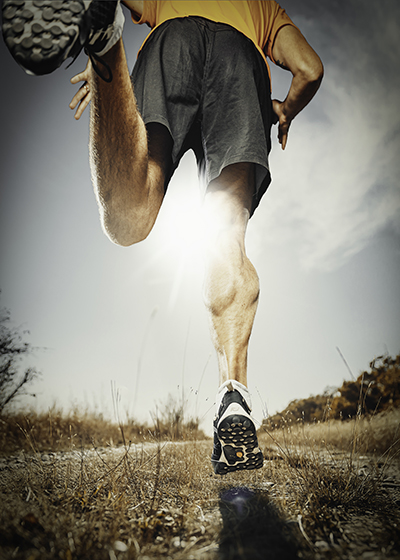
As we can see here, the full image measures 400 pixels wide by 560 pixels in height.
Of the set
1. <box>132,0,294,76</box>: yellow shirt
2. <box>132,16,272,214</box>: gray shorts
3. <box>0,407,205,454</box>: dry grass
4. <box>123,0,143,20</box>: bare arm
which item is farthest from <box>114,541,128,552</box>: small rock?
<box>123,0,143,20</box>: bare arm

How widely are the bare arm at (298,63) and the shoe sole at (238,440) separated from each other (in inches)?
60.0

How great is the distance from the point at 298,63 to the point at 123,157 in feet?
3.52

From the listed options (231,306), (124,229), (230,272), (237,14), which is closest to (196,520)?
(231,306)

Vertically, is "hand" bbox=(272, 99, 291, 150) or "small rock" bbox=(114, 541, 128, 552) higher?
"hand" bbox=(272, 99, 291, 150)

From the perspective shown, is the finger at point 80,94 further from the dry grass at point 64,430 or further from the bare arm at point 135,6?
the dry grass at point 64,430

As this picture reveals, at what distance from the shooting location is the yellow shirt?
51.6 inches

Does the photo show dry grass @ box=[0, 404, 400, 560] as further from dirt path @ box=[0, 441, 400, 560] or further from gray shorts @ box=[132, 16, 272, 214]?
gray shorts @ box=[132, 16, 272, 214]

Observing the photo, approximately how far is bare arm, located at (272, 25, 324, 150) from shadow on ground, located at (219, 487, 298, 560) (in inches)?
67.1

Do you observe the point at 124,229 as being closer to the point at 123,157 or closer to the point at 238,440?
the point at 123,157

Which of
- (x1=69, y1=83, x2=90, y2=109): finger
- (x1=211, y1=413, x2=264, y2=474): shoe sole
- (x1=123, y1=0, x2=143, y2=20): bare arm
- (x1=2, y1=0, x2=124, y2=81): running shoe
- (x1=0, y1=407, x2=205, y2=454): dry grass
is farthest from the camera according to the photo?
(x1=0, y1=407, x2=205, y2=454): dry grass

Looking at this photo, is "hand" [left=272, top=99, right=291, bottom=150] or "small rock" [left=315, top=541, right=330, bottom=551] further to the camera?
"hand" [left=272, top=99, right=291, bottom=150]

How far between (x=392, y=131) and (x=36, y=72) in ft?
18.4

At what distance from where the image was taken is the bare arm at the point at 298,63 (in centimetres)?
136

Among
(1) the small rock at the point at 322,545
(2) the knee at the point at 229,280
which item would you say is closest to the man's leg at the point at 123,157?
(2) the knee at the point at 229,280
